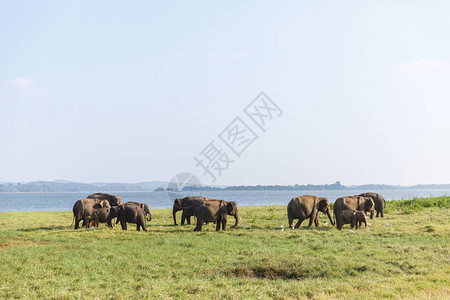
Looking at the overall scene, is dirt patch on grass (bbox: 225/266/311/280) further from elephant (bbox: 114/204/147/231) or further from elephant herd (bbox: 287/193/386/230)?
elephant (bbox: 114/204/147/231)

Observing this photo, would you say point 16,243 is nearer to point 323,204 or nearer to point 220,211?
point 220,211

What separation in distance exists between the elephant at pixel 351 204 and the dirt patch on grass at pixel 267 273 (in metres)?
9.64

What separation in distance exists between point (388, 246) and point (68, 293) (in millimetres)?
10693

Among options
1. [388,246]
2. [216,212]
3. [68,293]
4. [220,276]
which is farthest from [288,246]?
[68,293]

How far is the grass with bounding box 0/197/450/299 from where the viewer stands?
954cm

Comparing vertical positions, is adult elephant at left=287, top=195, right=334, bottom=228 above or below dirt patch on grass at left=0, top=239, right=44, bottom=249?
above

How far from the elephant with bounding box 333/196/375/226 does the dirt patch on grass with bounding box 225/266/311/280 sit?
9.64 metres

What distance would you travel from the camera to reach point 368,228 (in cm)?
2027

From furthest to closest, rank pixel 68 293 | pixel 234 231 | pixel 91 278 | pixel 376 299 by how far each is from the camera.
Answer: pixel 234 231
pixel 91 278
pixel 68 293
pixel 376 299

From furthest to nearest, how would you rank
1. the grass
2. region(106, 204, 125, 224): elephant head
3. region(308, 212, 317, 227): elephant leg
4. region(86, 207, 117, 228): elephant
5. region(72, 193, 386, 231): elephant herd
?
1. region(86, 207, 117, 228): elephant
2. region(308, 212, 317, 227): elephant leg
3. region(106, 204, 125, 224): elephant head
4. region(72, 193, 386, 231): elephant herd
5. the grass

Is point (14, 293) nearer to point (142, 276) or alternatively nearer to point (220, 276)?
point (142, 276)

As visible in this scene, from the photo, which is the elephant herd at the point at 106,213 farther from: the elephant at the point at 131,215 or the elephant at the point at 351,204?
the elephant at the point at 351,204

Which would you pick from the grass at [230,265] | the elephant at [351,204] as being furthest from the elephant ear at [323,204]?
the grass at [230,265]

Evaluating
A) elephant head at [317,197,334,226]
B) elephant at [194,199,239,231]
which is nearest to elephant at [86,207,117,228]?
elephant at [194,199,239,231]
